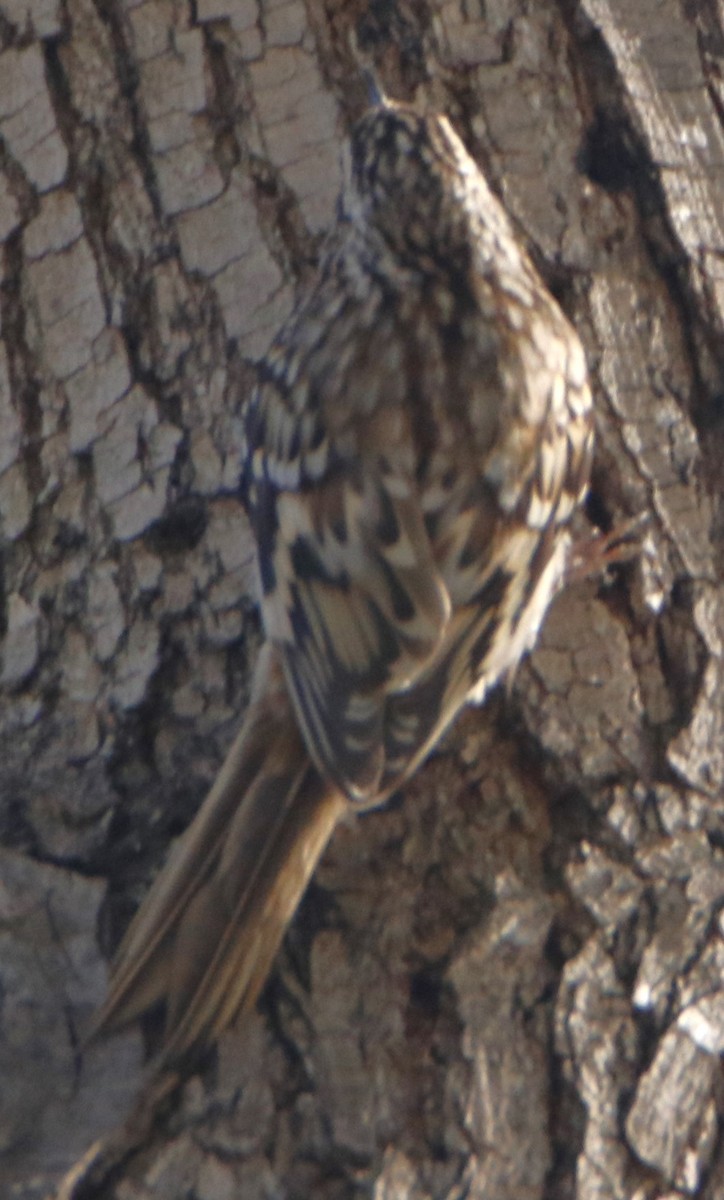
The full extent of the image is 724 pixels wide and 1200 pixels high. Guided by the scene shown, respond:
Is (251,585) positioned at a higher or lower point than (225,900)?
higher

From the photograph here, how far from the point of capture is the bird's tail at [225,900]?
1.80 m

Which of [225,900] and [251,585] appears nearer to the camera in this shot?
[225,900]

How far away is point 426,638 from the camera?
1902mm

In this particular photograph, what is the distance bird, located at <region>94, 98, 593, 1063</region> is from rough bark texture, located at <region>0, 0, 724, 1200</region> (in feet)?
0.13

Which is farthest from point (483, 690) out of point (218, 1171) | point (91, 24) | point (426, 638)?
point (91, 24)

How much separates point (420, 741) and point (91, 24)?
0.95 m

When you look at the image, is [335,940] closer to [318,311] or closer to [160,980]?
[160,980]

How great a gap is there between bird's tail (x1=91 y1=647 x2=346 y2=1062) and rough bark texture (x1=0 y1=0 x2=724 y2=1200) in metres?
0.04

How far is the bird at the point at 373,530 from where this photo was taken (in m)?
1.84

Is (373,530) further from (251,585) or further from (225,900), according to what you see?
(225,900)

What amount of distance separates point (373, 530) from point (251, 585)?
166 mm

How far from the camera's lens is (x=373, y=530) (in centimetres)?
196

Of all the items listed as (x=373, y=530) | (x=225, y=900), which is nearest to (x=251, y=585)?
(x=373, y=530)

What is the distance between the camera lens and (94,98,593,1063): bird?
184 centimetres
